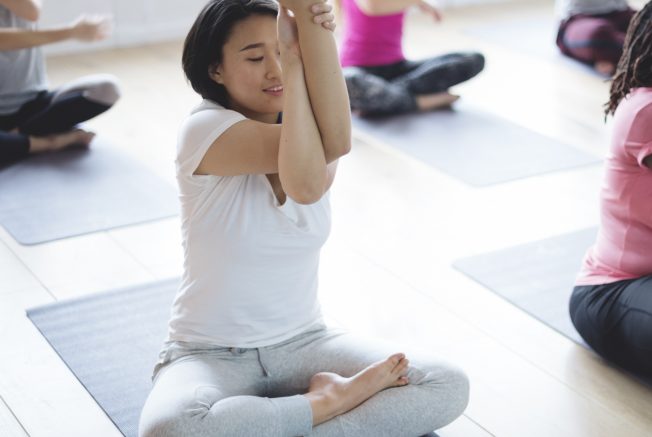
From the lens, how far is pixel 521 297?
260 cm

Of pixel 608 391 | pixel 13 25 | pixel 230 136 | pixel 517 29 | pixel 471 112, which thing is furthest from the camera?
pixel 517 29

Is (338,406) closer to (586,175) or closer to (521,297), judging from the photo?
(521,297)

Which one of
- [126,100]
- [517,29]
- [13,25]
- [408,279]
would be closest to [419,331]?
[408,279]

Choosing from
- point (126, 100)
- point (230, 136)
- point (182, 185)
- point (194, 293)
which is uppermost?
point (230, 136)

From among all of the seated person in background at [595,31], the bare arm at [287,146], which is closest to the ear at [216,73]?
the bare arm at [287,146]

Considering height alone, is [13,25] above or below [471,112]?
above

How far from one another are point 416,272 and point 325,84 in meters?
1.20

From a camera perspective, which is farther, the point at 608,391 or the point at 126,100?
the point at 126,100

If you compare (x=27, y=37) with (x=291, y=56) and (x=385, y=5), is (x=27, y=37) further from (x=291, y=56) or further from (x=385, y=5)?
(x=291, y=56)

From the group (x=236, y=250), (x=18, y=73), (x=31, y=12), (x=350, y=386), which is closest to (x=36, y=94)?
(x=18, y=73)

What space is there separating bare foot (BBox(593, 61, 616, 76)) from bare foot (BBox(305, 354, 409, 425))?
3012 millimetres

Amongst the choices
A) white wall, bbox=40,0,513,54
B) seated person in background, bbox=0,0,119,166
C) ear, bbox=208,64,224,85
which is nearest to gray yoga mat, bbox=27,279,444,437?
ear, bbox=208,64,224,85

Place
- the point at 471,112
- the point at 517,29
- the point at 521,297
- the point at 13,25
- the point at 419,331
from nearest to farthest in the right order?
the point at 419,331 < the point at 521,297 < the point at 13,25 < the point at 471,112 < the point at 517,29

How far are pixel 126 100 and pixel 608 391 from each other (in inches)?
98.5
